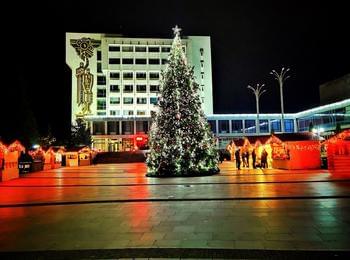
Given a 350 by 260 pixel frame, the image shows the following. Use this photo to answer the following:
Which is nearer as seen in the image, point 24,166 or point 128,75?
point 24,166

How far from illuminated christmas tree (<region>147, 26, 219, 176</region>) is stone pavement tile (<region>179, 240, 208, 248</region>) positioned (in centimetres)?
1729

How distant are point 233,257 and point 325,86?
291ft

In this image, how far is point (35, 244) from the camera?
24.3 ft

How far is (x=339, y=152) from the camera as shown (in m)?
25.9

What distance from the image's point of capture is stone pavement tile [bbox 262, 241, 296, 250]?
6.70 metres

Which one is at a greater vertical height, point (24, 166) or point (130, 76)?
point (130, 76)

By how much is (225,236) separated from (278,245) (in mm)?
1121

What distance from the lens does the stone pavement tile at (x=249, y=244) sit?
6762 mm

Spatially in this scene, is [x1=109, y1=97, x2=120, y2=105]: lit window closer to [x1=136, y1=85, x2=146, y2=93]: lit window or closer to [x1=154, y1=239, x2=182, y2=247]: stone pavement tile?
[x1=136, y1=85, x2=146, y2=93]: lit window

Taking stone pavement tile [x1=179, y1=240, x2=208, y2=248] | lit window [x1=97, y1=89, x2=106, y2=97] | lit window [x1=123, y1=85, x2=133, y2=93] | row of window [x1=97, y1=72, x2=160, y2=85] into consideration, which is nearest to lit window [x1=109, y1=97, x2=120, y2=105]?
lit window [x1=97, y1=89, x2=106, y2=97]

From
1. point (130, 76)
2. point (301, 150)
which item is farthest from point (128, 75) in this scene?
point (301, 150)

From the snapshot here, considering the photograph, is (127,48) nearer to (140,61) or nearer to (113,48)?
(113,48)

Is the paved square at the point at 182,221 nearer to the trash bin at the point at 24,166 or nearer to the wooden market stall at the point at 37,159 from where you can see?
the trash bin at the point at 24,166

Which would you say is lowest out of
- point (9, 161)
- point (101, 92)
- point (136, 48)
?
point (9, 161)
